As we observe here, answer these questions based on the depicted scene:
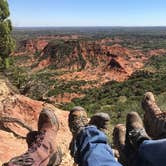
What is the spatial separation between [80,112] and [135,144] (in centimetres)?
152

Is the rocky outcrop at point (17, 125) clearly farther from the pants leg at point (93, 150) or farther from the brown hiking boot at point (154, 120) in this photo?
the pants leg at point (93, 150)

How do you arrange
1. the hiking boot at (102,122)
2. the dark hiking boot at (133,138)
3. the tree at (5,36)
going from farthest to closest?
the tree at (5,36) < the hiking boot at (102,122) < the dark hiking boot at (133,138)

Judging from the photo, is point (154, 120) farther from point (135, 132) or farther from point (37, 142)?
point (37, 142)

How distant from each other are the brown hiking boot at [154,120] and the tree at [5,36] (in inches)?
446

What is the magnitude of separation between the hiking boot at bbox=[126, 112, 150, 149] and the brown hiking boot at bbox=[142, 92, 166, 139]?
5.3 inches

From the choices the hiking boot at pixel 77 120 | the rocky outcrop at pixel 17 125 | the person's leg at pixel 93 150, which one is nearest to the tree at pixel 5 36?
the rocky outcrop at pixel 17 125

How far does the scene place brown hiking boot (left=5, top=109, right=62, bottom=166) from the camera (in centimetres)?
309

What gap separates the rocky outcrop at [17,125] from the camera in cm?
571

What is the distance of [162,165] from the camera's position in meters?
2.23

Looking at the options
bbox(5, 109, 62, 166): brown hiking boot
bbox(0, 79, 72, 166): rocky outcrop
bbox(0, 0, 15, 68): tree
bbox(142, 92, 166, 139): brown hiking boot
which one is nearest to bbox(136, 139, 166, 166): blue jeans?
bbox(142, 92, 166, 139): brown hiking boot

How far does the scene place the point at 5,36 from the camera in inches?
594

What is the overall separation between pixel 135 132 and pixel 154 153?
908mm

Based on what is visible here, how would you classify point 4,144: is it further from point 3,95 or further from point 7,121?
point 3,95

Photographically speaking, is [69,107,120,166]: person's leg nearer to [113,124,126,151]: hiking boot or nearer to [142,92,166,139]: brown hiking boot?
[142,92,166,139]: brown hiking boot
